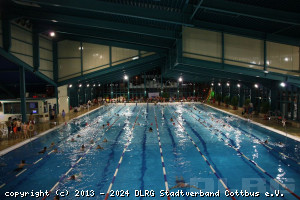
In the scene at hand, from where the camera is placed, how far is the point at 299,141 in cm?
1206

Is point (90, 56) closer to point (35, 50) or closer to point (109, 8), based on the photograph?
point (35, 50)

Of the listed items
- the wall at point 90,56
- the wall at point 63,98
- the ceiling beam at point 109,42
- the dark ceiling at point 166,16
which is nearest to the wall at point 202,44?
the dark ceiling at point 166,16

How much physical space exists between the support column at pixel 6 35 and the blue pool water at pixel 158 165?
291 inches

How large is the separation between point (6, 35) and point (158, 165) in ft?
49.0

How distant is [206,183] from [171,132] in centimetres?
810

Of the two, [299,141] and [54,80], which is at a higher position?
[54,80]

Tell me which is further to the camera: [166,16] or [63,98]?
[63,98]

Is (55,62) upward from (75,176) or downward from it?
upward

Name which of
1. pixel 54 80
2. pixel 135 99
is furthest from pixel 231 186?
pixel 135 99

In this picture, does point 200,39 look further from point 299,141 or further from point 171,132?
point 299,141

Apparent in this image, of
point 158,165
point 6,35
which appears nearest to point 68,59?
point 6,35

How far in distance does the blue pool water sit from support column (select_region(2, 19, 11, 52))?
7398 millimetres

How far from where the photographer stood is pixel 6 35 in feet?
52.3

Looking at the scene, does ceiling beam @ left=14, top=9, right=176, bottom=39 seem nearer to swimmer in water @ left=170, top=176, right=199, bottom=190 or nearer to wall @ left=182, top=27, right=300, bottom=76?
wall @ left=182, top=27, right=300, bottom=76
